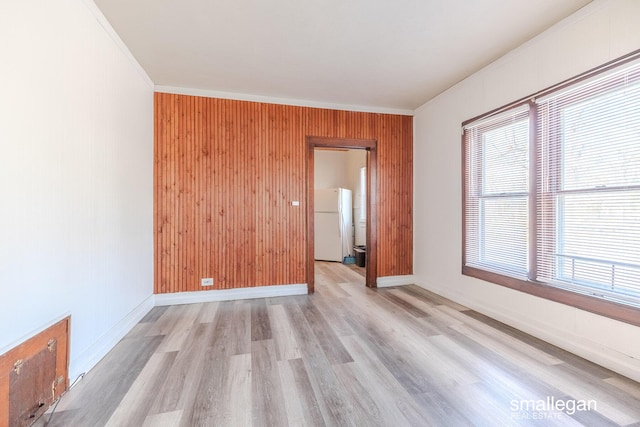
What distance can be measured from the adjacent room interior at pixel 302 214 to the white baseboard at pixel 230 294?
27mm

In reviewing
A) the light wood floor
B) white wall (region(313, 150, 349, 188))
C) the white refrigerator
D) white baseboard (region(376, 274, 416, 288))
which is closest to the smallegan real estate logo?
the light wood floor

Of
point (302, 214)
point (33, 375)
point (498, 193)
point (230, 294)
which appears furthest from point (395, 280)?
point (33, 375)

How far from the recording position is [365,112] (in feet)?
13.9

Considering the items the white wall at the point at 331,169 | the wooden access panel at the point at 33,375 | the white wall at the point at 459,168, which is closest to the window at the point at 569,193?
the white wall at the point at 459,168

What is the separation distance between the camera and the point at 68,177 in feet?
5.84

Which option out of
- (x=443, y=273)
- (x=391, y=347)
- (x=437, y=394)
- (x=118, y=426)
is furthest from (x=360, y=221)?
(x=118, y=426)

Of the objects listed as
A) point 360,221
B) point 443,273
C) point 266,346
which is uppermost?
point 360,221

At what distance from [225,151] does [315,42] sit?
1.86 meters

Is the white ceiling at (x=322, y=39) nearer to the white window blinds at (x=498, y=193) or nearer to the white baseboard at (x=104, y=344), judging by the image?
the white window blinds at (x=498, y=193)

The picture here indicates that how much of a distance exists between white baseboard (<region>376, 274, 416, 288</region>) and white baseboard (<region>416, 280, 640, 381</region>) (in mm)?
1236

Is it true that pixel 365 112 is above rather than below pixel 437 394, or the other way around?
above

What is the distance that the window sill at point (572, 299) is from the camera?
1.90 metres

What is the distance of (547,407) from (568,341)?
96cm

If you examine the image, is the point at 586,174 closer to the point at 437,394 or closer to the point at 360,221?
the point at 437,394
